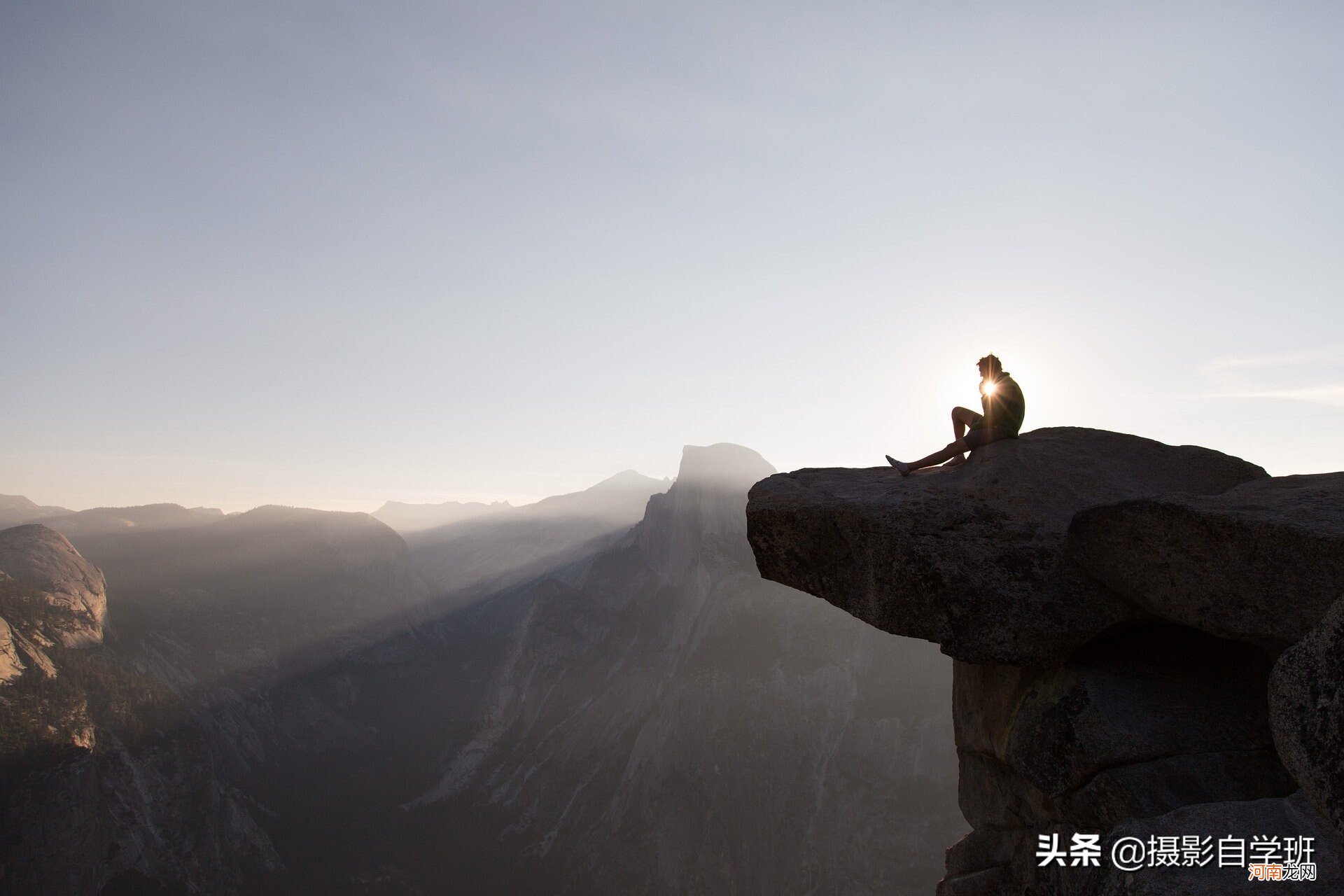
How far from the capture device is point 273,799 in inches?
2591

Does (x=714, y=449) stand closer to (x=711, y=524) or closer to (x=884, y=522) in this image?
(x=711, y=524)

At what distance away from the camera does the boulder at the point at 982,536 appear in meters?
8.02

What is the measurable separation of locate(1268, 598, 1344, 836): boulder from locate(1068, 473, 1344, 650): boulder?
148 centimetres

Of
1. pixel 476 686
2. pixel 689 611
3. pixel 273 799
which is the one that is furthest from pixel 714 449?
pixel 273 799

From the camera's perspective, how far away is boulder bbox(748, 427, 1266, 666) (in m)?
8.02

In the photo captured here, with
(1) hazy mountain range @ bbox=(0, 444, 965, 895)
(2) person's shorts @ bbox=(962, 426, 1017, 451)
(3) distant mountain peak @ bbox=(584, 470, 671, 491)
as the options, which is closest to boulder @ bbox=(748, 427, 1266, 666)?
(2) person's shorts @ bbox=(962, 426, 1017, 451)

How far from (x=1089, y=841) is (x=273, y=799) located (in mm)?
83884

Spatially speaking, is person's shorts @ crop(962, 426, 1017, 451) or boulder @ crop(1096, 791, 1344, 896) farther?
person's shorts @ crop(962, 426, 1017, 451)

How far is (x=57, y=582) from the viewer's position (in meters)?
66.1

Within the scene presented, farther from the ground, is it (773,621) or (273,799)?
(773,621)

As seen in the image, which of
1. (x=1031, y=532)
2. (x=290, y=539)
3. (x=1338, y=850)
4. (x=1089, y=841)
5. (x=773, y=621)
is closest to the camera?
(x=1338, y=850)

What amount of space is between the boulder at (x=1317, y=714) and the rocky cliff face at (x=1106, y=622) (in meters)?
0.02

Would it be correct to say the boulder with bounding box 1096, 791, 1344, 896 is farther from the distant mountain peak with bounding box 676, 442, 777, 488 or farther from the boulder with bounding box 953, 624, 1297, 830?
the distant mountain peak with bounding box 676, 442, 777, 488

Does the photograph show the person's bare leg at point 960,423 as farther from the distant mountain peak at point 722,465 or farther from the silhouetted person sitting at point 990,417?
the distant mountain peak at point 722,465
